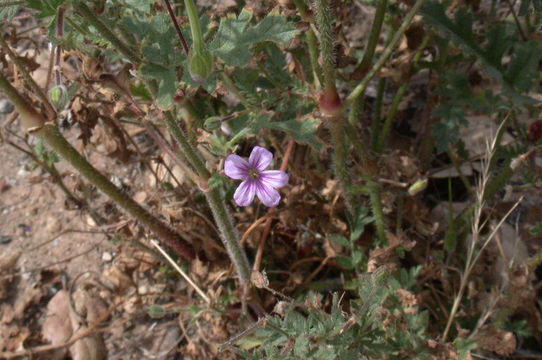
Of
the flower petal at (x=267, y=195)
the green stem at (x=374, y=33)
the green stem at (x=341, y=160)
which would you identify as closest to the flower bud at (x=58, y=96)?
the flower petal at (x=267, y=195)

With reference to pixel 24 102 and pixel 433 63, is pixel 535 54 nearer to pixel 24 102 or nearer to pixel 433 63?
pixel 433 63

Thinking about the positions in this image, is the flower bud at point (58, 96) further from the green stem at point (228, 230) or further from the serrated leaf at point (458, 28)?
the serrated leaf at point (458, 28)

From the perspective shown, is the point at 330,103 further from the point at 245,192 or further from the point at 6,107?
the point at 6,107

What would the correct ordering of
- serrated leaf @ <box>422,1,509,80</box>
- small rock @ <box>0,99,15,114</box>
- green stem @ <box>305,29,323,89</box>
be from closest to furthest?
green stem @ <box>305,29,323,89</box>
serrated leaf @ <box>422,1,509,80</box>
small rock @ <box>0,99,15,114</box>

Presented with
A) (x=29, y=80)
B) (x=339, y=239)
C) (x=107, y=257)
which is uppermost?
(x=29, y=80)

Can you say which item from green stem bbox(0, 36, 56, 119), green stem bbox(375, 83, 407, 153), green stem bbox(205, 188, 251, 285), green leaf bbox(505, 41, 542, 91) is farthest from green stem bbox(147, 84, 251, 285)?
green leaf bbox(505, 41, 542, 91)

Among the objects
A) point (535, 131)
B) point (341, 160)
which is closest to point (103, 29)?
point (341, 160)

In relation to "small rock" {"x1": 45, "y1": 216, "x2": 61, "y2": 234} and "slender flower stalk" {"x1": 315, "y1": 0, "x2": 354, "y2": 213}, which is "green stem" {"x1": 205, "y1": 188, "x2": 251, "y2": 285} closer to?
"slender flower stalk" {"x1": 315, "y1": 0, "x2": 354, "y2": 213}
